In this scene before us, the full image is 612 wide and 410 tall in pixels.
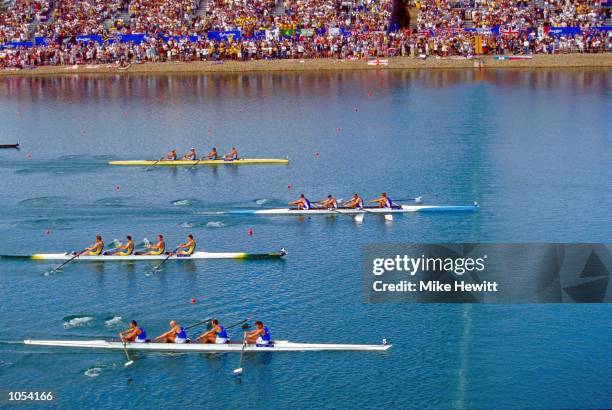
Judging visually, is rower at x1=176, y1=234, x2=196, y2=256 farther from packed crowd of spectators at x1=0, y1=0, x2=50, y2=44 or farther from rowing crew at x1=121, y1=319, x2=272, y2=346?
packed crowd of spectators at x1=0, y1=0, x2=50, y2=44

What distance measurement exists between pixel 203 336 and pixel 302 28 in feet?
243

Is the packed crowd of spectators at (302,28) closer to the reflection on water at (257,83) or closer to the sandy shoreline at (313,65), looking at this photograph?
the sandy shoreline at (313,65)

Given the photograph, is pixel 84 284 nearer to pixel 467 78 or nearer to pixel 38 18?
pixel 467 78

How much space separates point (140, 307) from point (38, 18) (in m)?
82.1

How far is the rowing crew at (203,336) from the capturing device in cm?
3372

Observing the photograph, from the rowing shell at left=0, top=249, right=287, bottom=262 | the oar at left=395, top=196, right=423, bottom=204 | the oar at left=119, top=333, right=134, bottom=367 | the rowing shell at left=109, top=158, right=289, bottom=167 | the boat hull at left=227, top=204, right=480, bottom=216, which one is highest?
the rowing shell at left=109, top=158, right=289, bottom=167

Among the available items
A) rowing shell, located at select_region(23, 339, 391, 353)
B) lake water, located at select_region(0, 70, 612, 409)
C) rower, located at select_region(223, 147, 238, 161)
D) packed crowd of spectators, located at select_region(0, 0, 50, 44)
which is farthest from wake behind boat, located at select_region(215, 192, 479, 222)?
packed crowd of spectators, located at select_region(0, 0, 50, 44)

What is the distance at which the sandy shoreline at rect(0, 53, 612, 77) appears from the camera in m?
98.2

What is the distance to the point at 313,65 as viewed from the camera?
337ft

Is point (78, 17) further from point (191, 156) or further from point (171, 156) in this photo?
point (191, 156)

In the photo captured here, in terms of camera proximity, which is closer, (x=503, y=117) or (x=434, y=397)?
(x=434, y=397)

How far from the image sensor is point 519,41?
327 feet

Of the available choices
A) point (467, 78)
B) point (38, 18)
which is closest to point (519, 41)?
point (467, 78)

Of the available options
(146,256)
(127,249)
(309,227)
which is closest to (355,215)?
(309,227)
